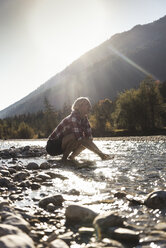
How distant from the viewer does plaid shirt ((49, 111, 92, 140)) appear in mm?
7586

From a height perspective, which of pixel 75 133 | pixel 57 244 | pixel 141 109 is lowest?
pixel 57 244

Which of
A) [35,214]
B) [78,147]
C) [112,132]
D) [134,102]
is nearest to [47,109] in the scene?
[112,132]

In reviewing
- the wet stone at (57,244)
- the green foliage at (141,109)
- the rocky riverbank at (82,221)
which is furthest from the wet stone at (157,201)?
the green foliage at (141,109)

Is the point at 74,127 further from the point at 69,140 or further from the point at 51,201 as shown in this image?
the point at 51,201

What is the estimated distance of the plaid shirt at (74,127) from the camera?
7.59 meters

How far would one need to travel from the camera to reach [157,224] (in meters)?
2.65

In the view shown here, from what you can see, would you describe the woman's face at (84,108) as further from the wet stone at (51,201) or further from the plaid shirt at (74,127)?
the wet stone at (51,201)

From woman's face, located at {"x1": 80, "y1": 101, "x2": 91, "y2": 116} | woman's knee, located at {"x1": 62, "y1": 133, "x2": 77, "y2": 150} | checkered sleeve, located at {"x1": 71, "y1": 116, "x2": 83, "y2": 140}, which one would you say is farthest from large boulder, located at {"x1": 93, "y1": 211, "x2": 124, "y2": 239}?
woman's face, located at {"x1": 80, "y1": 101, "x2": 91, "y2": 116}

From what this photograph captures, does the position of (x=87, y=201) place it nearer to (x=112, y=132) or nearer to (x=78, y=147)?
(x=78, y=147)

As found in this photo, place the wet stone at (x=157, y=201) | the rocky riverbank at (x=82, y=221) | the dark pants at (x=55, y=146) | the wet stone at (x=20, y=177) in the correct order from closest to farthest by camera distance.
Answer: the rocky riverbank at (x=82, y=221)
the wet stone at (x=157, y=201)
the wet stone at (x=20, y=177)
the dark pants at (x=55, y=146)

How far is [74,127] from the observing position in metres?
7.55

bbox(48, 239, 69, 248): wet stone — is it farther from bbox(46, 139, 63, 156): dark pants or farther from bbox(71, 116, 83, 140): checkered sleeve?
bbox(46, 139, 63, 156): dark pants

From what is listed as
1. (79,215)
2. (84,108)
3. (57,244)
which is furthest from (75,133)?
(57,244)

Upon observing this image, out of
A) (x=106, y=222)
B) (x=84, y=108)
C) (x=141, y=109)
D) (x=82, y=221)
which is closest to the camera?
(x=106, y=222)
